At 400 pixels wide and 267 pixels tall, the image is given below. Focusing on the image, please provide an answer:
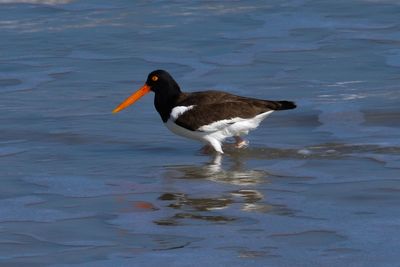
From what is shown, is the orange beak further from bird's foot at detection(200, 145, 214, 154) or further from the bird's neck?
bird's foot at detection(200, 145, 214, 154)

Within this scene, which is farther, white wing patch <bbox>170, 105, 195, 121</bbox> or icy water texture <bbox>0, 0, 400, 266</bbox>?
white wing patch <bbox>170, 105, 195, 121</bbox>

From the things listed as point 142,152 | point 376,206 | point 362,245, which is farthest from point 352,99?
point 362,245

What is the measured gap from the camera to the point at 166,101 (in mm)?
10188

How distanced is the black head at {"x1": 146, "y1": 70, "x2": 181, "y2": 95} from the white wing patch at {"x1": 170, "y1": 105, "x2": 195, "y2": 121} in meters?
0.35

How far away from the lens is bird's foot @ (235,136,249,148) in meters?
9.89

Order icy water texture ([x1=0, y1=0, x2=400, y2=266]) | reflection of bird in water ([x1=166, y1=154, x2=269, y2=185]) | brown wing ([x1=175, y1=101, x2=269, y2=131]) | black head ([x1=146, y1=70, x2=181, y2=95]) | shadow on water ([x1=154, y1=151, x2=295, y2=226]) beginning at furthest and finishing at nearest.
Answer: black head ([x1=146, y1=70, x2=181, y2=95]) → brown wing ([x1=175, y1=101, x2=269, y2=131]) → reflection of bird in water ([x1=166, y1=154, x2=269, y2=185]) → shadow on water ([x1=154, y1=151, x2=295, y2=226]) → icy water texture ([x1=0, y1=0, x2=400, y2=266])

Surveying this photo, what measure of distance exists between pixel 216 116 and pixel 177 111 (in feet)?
1.07

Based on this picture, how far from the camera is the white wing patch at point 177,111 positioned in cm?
988

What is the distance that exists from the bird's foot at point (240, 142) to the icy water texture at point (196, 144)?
0.11m

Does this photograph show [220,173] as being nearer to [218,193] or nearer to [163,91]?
[218,193]

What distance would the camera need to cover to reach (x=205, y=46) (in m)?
14.2

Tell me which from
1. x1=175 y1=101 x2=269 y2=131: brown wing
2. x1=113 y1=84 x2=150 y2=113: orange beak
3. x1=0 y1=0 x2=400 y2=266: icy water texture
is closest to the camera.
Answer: x1=0 y1=0 x2=400 y2=266: icy water texture

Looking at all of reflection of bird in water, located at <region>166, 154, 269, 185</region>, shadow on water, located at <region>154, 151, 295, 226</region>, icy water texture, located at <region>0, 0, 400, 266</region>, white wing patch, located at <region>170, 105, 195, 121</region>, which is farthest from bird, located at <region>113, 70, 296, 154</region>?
reflection of bird in water, located at <region>166, 154, 269, 185</region>

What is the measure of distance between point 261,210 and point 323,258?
1194 mm
